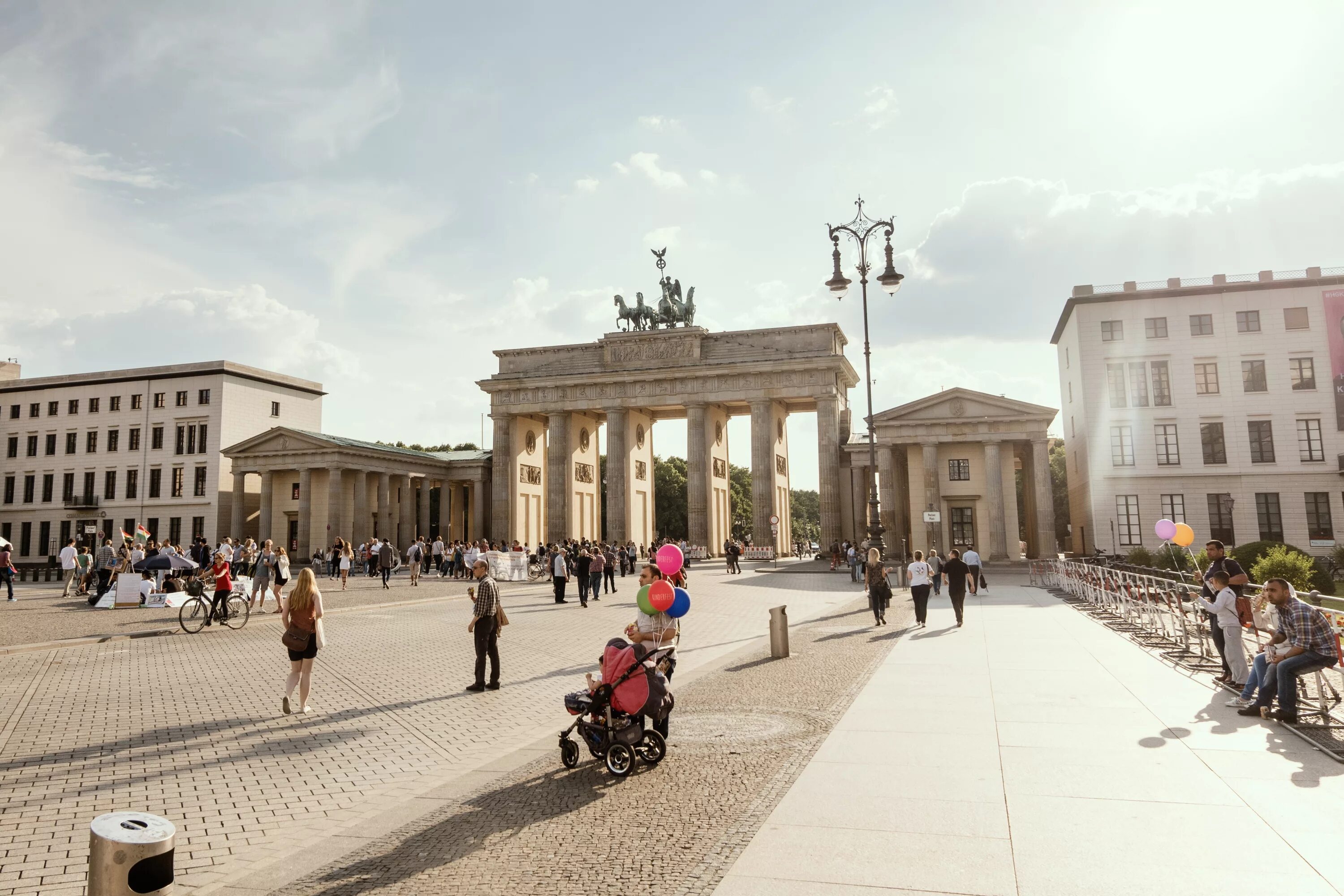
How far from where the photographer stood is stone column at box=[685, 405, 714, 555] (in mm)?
59750

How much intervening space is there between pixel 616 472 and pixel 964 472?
25.3 metres

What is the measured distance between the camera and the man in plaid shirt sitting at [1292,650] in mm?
9023

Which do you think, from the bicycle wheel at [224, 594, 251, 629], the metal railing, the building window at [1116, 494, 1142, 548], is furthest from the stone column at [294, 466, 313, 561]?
the building window at [1116, 494, 1142, 548]

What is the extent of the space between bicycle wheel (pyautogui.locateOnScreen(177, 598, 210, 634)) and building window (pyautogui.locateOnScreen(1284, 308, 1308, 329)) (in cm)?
5530

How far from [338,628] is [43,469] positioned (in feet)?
233

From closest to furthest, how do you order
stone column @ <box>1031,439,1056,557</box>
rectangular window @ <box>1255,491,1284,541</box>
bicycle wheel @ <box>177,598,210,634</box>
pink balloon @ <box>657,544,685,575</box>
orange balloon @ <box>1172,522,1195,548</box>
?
pink balloon @ <box>657,544,685,575</box> → orange balloon @ <box>1172,522,1195,548</box> → bicycle wheel @ <box>177,598,210,634</box> → rectangular window @ <box>1255,491,1284,541</box> → stone column @ <box>1031,439,1056,557</box>

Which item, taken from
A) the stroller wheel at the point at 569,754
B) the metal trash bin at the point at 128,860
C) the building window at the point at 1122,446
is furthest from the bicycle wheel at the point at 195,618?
the building window at the point at 1122,446

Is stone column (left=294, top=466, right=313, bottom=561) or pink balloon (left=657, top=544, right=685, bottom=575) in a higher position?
stone column (left=294, top=466, right=313, bottom=561)

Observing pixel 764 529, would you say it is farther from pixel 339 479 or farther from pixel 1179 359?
pixel 339 479

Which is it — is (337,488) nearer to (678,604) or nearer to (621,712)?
(678,604)

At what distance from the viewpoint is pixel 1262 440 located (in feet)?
156

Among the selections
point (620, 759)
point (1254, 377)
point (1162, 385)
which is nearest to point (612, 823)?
point (620, 759)

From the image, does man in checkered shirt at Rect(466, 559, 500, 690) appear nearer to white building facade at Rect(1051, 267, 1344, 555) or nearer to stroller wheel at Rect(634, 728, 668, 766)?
stroller wheel at Rect(634, 728, 668, 766)

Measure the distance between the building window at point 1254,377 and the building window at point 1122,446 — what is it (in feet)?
21.5
